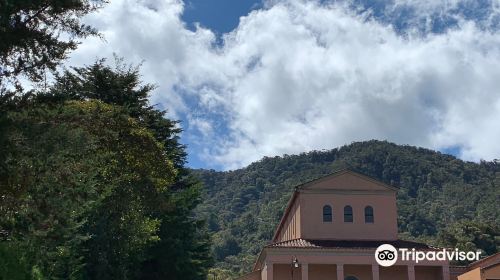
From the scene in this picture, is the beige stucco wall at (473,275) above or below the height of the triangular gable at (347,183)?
below

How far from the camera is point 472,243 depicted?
2308 inches

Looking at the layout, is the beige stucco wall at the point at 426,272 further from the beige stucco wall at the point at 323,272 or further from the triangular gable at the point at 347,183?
the triangular gable at the point at 347,183

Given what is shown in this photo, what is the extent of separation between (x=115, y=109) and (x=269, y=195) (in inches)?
4863

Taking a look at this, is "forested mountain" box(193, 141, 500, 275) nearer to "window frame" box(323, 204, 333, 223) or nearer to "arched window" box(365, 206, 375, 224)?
"arched window" box(365, 206, 375, 224)

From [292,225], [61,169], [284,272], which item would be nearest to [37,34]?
[61,169]

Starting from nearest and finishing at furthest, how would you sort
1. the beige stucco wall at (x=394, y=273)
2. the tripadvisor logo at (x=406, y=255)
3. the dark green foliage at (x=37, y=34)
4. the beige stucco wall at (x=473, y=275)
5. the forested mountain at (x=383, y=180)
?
the dark green foliage at (x=37, y=34)
the beige stucco wall at (x=473, y=275)
the tripadvisor logo at (x=406, y=255)
the beige stucco wall at (x=394, y=273)
the forested mountain at (x=383, y=180)

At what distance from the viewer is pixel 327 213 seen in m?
38.5

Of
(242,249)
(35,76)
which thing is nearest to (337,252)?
(35,76)

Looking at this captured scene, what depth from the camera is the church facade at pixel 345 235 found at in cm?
3447

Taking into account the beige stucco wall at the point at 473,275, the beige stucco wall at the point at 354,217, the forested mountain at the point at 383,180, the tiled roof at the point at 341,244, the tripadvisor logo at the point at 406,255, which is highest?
the forested mountain at the point at 383,180

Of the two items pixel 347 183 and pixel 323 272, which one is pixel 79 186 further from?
pixel 347 183

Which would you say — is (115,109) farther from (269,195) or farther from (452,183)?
(269,195)

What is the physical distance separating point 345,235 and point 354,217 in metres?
1.40

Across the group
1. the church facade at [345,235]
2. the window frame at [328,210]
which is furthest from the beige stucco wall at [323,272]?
the window frame at [328,210]
